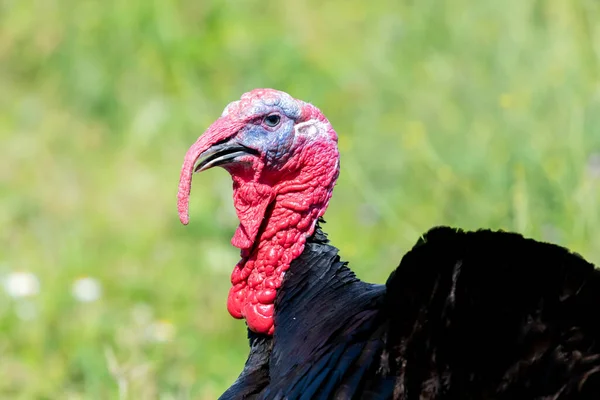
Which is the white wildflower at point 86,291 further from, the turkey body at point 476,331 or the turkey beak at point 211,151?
the turkey body at point 476,331

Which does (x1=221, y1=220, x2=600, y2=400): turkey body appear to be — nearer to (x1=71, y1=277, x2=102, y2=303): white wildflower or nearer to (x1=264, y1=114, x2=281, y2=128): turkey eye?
(x1=264, y1=114, x2=281, y2=128): turkey eye

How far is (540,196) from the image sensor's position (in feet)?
17.9

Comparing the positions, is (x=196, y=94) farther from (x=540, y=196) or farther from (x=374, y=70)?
(x=540, y=196)

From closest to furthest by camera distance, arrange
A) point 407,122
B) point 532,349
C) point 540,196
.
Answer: point 532,349 → point 540,196 → point 407,122

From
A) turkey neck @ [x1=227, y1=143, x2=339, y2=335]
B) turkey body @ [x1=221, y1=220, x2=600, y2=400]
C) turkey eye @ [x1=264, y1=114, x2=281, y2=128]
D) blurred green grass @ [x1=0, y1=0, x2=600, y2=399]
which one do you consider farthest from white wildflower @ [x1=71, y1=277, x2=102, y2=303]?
turkey body @ [x1=221, y1=220, x2=600, y2=400]

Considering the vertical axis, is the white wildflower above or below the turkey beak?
above

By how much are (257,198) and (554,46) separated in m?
3.47

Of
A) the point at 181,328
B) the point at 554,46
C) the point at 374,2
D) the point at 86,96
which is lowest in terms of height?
the point at 181,328

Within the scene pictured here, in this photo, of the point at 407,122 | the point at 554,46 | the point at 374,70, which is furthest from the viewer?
the point at 374,70

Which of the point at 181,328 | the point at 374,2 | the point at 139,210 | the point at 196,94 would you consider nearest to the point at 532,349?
the point at 181,328

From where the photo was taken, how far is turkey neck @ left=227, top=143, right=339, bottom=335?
3.33 m

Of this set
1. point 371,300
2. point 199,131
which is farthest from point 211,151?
point 199,131

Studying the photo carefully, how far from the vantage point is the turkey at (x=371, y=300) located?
2582mm

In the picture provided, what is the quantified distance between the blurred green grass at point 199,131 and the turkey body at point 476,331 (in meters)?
1.51
